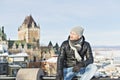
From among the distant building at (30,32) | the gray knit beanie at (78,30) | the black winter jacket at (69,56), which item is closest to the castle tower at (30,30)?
the distant building at (30,32)

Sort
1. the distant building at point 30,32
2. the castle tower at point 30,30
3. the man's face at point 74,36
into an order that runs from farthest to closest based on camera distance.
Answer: the castle tower at point 30,30 → the distant building at point 30,32 → the man's face at point 74,36

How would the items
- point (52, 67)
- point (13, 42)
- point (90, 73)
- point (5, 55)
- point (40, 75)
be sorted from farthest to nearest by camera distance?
point (13, 42), point (52, 67), point (5, 55), point (40, 75), point (90, 73)

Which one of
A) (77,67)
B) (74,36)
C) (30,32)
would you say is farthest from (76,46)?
(30,32)

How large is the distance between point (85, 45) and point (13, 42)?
10787 cm

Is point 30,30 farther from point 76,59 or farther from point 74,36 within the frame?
point 74,36

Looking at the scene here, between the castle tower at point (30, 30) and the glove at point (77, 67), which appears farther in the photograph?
the castle tower at point (30, 30)

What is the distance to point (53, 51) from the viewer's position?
117125 mm

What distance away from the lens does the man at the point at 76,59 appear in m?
6.54

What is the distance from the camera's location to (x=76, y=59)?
6680 millimetres

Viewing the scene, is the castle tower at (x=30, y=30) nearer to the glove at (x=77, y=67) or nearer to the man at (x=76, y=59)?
the man at (x=76, y=59)

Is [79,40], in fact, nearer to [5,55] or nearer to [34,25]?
[5,55]

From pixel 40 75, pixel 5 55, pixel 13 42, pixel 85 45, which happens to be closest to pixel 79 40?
pixel 85 45

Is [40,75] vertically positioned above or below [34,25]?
below

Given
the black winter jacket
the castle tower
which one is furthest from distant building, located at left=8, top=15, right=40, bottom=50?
the black winter jacket
